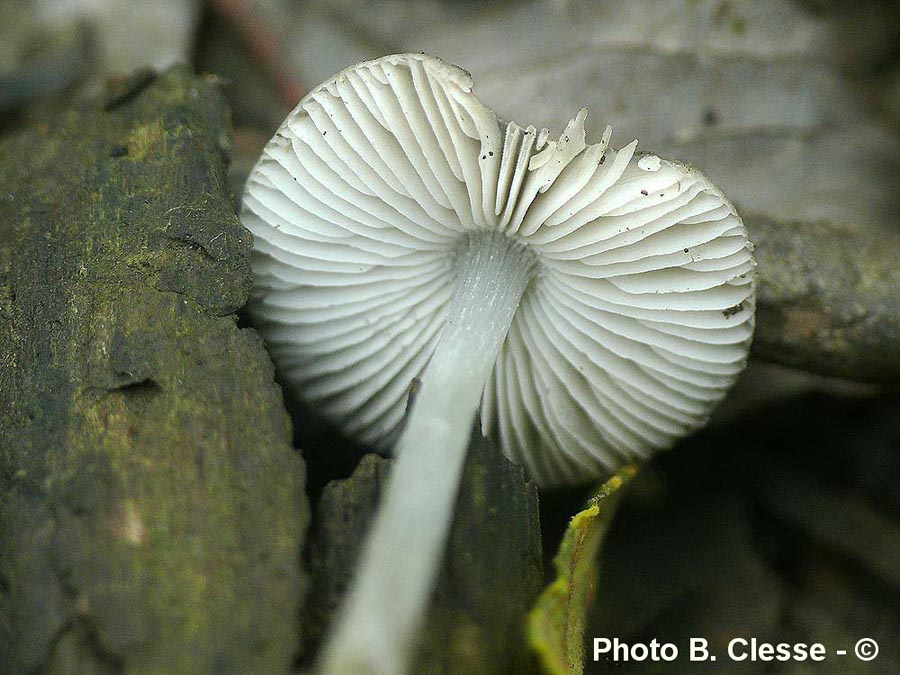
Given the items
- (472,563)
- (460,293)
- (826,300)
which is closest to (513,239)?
(460,293)

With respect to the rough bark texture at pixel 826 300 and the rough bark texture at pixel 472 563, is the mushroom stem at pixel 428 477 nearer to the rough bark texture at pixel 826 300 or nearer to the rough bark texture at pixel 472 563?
the rough bark texture at pixel 472 563

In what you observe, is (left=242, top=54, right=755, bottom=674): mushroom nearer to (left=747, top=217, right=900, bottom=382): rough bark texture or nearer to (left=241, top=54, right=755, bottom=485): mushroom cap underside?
(left=241, top=54, right=755, bottom=485): mushroom cap underside

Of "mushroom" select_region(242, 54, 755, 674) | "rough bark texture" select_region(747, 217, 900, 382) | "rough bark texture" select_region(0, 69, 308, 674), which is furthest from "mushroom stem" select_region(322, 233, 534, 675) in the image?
"rough bark texture" select_region(747, 217, 900, 382)

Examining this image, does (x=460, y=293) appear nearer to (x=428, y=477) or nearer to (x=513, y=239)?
(x=513, y=239)

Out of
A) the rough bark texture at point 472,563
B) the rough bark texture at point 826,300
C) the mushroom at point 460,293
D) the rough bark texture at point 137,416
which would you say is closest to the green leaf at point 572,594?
the rough bark texture at point 472,563

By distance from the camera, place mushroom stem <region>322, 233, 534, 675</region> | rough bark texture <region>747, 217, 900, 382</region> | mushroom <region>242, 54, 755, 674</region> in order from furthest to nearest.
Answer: rough bark texture <region>747, 217, 900, 382</region>
mushroom <region>242, 54, 755, 674</region>
mushroom stem <region>322, 233, 534, 675</region>

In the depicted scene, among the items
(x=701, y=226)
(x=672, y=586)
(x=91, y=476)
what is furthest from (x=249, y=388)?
(x=672, y=586)

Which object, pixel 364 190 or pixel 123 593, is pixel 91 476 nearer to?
pixel 123 593

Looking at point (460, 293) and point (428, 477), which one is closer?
point (428, 477)
